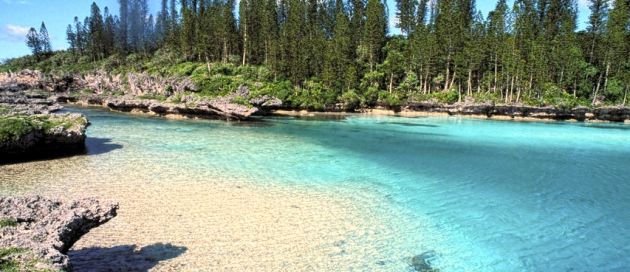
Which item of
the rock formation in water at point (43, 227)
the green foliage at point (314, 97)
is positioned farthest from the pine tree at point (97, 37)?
the rock formation in water at point (43, 227)

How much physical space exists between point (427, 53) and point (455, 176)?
55806mm

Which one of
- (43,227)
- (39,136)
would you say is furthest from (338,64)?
(43,227)

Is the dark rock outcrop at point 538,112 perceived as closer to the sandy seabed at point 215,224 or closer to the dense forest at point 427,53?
the dense forest at point 427,53

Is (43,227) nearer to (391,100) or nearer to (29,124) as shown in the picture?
(29,124)

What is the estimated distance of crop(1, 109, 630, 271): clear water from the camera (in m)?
12.2

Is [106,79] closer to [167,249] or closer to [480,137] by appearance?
[480,137]

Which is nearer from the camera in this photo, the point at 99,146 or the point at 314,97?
the point at 99,146

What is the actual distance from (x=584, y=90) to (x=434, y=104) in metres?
28.8

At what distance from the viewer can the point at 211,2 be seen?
10431 centimetres

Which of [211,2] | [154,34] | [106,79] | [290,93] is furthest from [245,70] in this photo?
[154,34]

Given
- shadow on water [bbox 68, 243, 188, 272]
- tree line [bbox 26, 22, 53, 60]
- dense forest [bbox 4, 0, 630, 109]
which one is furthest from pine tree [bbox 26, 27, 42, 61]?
shadow on water [bbox 68, 243, 188, 272]

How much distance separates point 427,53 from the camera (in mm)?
72938

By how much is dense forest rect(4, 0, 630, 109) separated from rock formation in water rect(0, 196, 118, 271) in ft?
172

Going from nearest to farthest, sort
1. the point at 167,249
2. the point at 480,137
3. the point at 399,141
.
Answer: the point at 167,249, the point at 399,141, the point at 480,137
